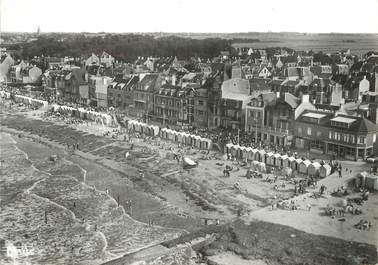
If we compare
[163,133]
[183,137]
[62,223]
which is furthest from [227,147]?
[62,223]

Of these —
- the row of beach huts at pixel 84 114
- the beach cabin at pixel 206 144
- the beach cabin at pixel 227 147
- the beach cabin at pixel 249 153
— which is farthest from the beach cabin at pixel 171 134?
the row of beach huts at pixel 84 114

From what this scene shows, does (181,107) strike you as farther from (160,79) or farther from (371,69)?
(371,69)

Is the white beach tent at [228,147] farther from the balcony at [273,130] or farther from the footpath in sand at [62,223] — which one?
the footpath in sand at [62,223]

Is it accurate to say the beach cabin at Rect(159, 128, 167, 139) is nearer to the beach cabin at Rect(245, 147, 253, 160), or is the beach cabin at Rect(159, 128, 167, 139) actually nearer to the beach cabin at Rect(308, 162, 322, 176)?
the beach cabin at Rect(245, 147, 253, 160)

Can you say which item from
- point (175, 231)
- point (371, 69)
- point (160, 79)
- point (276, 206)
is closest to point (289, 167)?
point (276, 206)

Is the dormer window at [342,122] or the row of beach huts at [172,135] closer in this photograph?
the dormer window at [342,122]

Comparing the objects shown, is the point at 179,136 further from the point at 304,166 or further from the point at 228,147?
the point at 304,166

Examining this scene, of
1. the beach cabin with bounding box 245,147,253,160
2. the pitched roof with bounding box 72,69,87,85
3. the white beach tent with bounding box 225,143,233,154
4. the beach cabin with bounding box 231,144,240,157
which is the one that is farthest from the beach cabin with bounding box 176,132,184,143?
the pitched roof with bounding box 72,69,87,85
